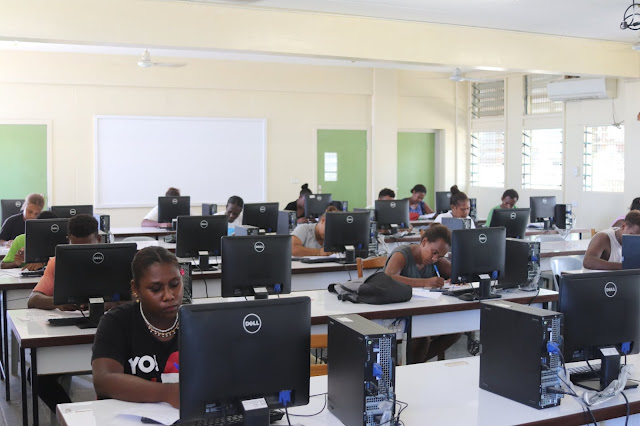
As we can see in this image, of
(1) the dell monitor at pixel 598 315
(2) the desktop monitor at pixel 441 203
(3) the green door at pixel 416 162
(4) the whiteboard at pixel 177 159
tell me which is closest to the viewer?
(1) the dell monitor at pixel 598 315

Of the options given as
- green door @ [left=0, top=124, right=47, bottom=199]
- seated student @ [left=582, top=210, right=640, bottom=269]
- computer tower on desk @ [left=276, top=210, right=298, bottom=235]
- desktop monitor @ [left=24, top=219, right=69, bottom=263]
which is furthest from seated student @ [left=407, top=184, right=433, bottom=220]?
desktop monitor @ [left=24, top=219, right=69, bottom=263]

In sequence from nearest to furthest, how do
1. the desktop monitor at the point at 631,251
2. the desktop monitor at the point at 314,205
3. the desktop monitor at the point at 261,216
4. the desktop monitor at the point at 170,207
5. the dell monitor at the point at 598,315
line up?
the dell monitor at the point at 598,315, the desktop monitor at the point at 631,251, the desktop monitor at the point at 261,216, the desktop monitor at the point at 170,207, the desktop monitor at the point at 314,205

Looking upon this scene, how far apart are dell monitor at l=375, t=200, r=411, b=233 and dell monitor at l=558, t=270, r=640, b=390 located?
544cm

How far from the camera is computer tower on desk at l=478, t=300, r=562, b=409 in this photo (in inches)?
102

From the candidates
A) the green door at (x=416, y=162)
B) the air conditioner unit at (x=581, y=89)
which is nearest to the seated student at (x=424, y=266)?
the air conditioner unit at (x=581, y=89)

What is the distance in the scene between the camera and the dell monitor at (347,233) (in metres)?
6.00

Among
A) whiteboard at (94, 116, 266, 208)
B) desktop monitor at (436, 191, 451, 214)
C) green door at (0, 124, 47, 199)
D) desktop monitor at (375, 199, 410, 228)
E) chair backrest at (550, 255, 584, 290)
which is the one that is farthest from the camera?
whiteboard at (94, 116, 266, 208)

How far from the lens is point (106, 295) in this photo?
12.6 feet

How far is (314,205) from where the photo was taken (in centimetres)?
946

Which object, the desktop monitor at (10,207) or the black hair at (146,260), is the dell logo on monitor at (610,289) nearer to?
the black hair at (146,260)

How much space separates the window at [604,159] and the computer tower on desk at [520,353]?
8.69 m

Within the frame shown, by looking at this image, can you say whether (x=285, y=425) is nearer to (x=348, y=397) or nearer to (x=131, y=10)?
(x=348, y=397)

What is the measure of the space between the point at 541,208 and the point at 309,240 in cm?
382

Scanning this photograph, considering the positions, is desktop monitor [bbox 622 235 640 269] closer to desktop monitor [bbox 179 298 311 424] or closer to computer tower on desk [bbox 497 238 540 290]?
computer tower on desk [bbox 497 238 540 290]
